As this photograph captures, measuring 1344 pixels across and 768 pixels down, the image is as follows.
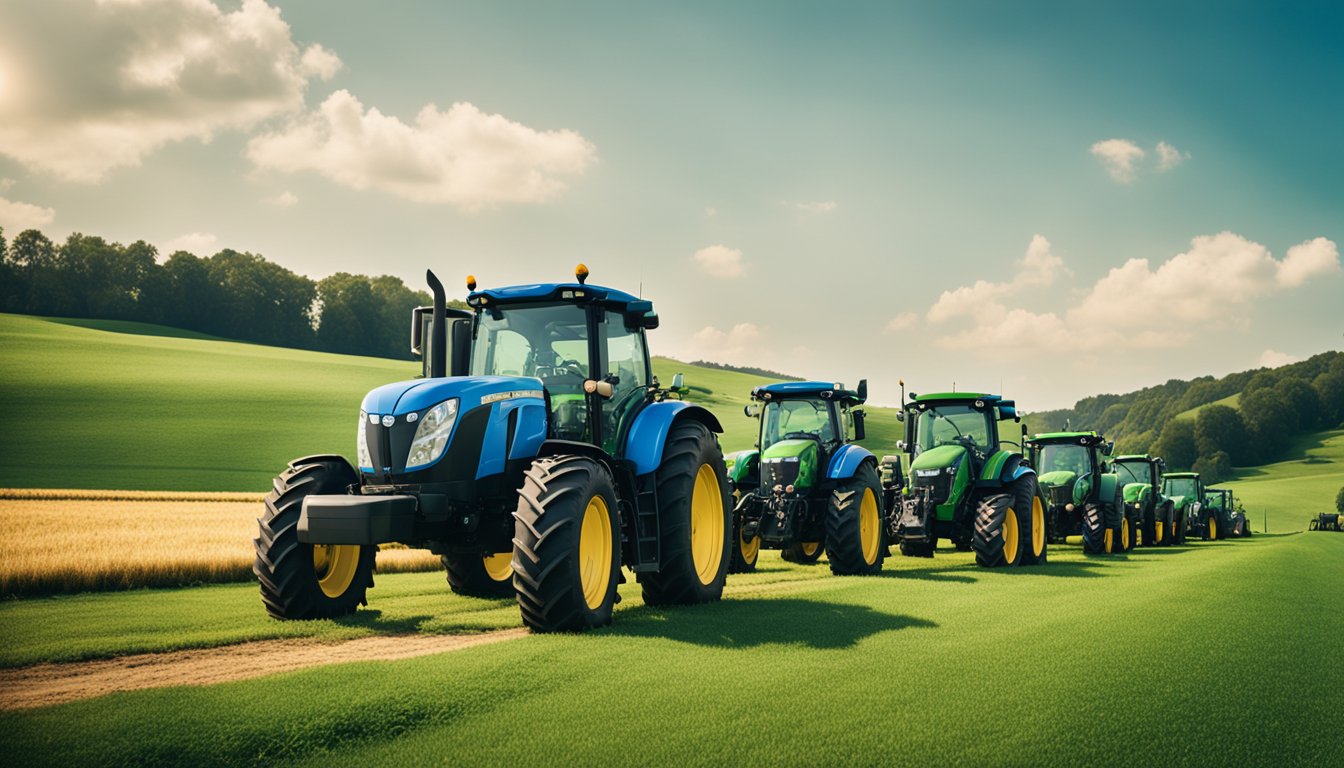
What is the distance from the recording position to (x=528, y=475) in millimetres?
6453

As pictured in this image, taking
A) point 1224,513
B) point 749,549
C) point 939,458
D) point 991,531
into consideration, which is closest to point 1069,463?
point 939,458

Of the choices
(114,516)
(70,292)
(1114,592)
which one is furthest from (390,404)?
(70,292)

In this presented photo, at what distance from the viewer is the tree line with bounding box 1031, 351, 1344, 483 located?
Result: 288ft

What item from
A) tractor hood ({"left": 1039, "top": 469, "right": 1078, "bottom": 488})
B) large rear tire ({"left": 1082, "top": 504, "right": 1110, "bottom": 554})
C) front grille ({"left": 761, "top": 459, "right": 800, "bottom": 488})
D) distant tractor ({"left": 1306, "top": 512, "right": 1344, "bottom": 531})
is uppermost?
front grille ({"left": 761, "top": 459, "right": 800, "bottom": 488})

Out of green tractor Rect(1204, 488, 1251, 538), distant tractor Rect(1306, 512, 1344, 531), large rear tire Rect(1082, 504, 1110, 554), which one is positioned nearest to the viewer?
large rear tire Rect(1082, 504, 1110, 554)

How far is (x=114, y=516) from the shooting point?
1778 cm

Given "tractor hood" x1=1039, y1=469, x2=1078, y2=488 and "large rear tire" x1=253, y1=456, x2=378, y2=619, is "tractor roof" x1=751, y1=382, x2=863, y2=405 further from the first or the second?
"tractor hood" x1=1039, y1=469, x2=1078, y2=488

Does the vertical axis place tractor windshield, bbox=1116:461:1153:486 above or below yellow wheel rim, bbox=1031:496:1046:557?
above

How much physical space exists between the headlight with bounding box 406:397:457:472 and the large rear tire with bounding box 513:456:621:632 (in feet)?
2.19

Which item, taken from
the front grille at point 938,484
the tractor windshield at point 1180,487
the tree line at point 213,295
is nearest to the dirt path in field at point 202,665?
the front grille at point 938,484

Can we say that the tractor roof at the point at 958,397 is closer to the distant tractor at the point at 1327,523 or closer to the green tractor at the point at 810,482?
the green tractor at the point at 810,482

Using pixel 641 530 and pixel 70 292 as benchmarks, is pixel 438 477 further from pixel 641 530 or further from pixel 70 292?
pixel 70 292

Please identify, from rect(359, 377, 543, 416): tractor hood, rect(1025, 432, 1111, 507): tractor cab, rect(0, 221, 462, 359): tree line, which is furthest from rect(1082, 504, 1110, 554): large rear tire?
rect(0, 221, 462, 359): tree line

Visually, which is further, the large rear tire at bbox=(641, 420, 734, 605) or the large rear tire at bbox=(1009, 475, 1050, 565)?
the large rear tire at bbox=(1009, 475, 1050, 565)
